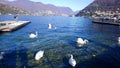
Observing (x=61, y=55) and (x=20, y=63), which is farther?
(x=61, y=55)

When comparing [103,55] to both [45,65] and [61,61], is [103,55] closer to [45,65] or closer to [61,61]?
[61,61]

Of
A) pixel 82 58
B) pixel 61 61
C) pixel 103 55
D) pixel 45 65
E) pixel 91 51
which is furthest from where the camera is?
pixel 91 51

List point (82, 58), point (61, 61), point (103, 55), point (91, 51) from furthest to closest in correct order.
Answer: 1. point (91, 51)
2. point (103, 55)
3. point (82, 58)
4. point (61, 61)

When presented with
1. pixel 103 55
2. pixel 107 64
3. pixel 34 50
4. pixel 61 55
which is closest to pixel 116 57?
pixel 103 55

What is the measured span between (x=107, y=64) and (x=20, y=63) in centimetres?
1185

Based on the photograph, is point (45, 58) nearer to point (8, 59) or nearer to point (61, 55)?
point (61, 55)

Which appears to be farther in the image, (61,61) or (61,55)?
(61,55)

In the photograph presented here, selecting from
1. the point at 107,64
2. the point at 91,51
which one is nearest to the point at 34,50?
the point at 91,51

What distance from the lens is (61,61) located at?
92.5ft

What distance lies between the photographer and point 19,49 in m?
35.3

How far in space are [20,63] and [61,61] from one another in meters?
5.62

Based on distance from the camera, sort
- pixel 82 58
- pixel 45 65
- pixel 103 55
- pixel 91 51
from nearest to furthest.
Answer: pixel 45 65, pixel 82 58, pixel 103 55, pixel 91 51

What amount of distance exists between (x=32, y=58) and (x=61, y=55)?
4.77 meters

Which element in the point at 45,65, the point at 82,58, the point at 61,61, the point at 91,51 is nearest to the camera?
the point at 45,65
